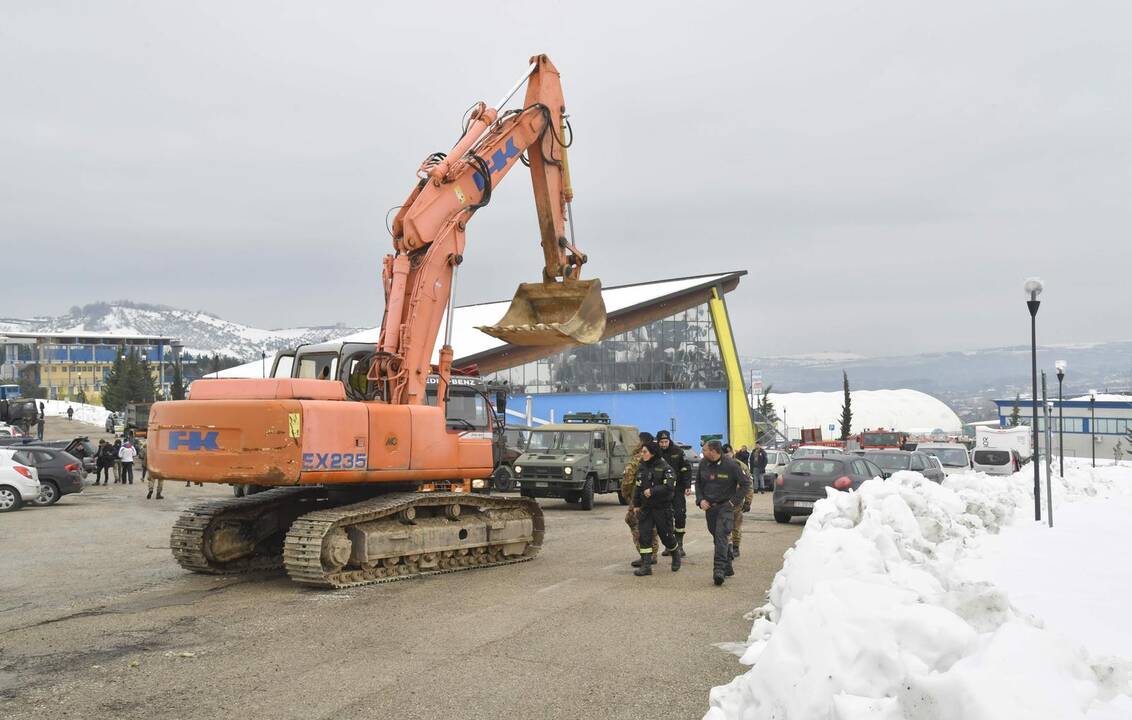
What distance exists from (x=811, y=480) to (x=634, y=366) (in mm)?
35793

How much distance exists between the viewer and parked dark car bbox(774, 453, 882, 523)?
19.5 metres

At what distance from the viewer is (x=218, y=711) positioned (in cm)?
649

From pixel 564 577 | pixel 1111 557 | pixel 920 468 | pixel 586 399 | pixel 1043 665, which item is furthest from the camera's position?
pixel 586 399

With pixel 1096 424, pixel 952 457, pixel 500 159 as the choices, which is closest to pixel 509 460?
pixel 952 457

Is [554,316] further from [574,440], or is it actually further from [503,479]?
[503,479]

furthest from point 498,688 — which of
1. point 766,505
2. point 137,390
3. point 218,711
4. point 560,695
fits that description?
point 137,390

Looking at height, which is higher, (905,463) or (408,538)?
(905,463)

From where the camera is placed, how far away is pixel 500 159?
14562 mm

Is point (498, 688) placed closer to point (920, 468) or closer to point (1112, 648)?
point (1112, 648)

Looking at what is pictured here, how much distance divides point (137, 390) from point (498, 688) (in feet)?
311

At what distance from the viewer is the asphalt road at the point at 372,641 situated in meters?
6.69

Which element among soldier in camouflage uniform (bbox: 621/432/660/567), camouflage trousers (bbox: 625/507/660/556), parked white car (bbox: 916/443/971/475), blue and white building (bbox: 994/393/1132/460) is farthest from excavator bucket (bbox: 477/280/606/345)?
blue and white building (bbox: 994/393/1132/460)

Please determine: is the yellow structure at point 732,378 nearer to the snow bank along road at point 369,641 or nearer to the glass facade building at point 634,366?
the glass facade building at point 634,366

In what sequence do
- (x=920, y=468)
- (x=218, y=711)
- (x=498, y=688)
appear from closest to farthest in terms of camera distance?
1. (x=218, y=711)
2. (x=498, y=688)
3. (x=920, y=468)
